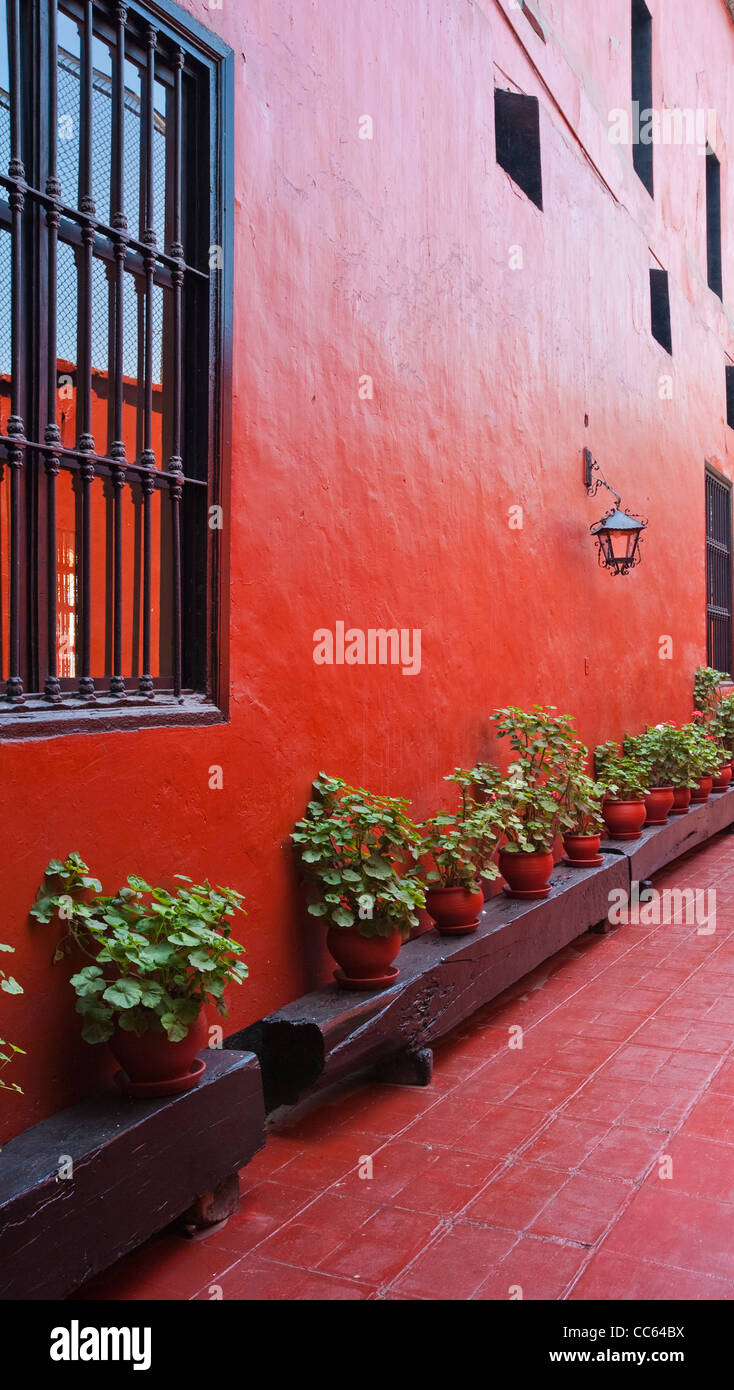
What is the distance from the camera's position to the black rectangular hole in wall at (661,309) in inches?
393

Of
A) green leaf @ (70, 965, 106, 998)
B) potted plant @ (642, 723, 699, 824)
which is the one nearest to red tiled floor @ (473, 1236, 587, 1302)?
green leaf @ (70, 965, 106, 998)

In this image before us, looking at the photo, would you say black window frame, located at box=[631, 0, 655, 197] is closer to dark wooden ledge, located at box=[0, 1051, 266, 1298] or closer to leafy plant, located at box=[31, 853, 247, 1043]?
leafy plant, located at box=[31, 853, 247, 1043]

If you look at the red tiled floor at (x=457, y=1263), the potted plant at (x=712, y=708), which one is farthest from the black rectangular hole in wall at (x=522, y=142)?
the red tiled floor at (x=457, y=1263)

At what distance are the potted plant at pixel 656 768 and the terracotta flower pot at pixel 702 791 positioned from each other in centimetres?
71

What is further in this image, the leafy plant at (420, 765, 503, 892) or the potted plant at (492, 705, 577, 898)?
the potted plant at (492, 705, 577, 898)

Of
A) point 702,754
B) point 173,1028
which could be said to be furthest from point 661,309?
point 173,1028

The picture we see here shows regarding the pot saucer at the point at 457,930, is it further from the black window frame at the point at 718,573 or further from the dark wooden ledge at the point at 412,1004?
the black window frame at the point at 718,573

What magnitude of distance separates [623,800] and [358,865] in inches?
153

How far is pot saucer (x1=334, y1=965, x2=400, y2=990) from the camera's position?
398 cm

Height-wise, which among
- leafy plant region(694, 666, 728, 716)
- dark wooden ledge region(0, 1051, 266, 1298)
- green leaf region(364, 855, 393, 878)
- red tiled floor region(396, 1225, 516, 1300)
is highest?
leafy plant region(694, 666, 728, 716)

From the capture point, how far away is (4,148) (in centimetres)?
301

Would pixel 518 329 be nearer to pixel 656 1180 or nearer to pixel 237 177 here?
pixel 237 177

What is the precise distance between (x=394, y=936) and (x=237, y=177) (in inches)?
109
